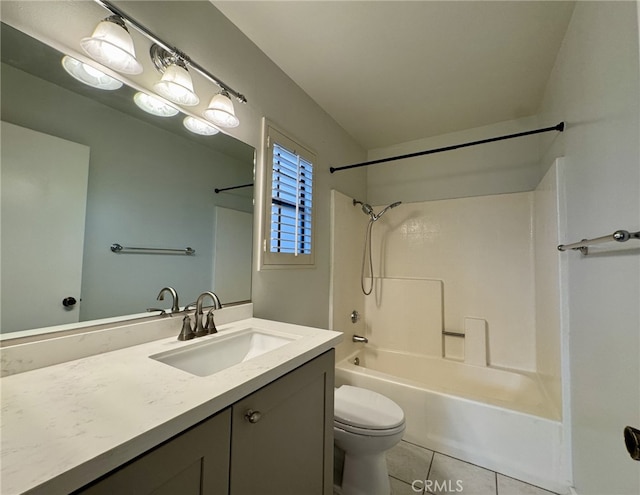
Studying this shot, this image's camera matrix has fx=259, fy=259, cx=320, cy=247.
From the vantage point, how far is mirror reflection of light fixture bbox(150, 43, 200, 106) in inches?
41.1

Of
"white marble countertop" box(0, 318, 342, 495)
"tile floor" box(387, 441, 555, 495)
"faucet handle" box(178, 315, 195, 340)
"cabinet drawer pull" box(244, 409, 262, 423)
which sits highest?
"faucet handle" box(178, 315, 195, 340)

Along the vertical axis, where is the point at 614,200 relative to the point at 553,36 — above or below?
below

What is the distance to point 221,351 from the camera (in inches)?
44.1

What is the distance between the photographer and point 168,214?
1.18 m

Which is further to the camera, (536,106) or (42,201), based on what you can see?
(536,106)

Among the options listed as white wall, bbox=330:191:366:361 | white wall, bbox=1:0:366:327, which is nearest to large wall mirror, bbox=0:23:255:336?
white wall, bbox=1:0:366:327

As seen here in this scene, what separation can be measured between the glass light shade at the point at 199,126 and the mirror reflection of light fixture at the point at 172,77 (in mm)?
102

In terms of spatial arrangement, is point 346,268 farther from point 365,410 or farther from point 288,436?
point 288,436

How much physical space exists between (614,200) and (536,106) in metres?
1.62

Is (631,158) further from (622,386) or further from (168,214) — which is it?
(168,214)

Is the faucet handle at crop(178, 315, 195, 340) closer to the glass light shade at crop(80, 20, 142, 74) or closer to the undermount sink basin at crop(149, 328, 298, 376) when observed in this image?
the undermount sink basin at crop(149, 328, 298, 376)

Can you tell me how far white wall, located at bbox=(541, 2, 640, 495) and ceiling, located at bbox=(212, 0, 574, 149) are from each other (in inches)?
10.1

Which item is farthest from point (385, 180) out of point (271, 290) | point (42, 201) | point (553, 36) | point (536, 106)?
point (42, 201)

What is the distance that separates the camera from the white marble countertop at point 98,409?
0.40 meters
